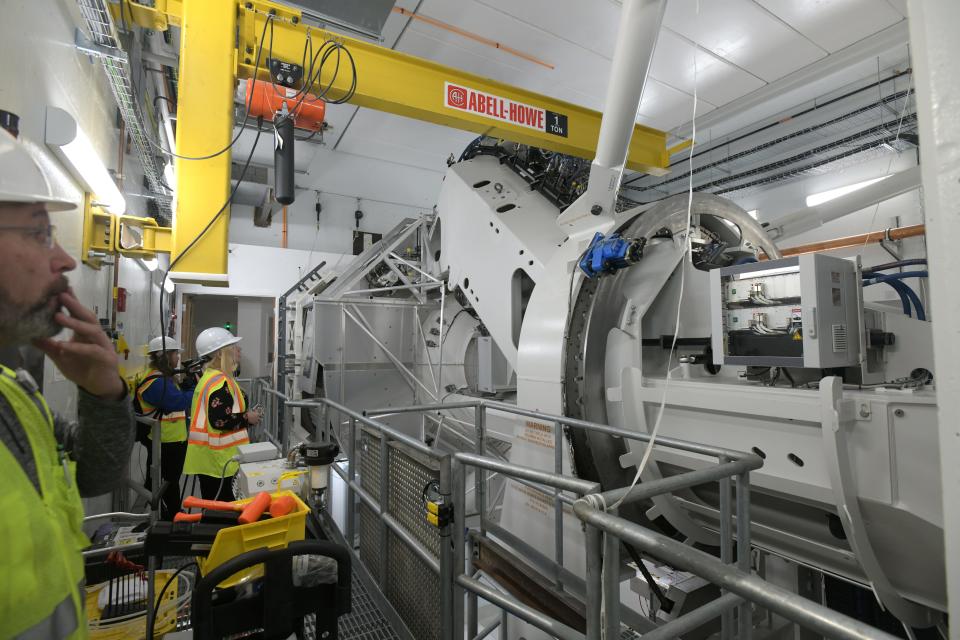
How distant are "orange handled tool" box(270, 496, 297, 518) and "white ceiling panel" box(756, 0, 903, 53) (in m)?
5.44

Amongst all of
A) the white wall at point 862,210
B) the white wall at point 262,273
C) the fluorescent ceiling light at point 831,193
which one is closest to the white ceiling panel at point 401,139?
the white wall at point 262,273

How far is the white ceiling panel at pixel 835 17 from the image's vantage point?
441cm

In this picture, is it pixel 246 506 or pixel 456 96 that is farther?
pixel 456 96

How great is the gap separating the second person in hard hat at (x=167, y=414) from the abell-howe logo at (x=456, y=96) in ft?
10.4

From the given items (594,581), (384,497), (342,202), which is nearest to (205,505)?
(384,497)

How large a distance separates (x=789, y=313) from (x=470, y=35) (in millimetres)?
4298

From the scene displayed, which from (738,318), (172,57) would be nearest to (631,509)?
(738,318)

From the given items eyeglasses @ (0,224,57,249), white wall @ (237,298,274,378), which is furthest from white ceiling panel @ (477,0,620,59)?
white wall @ (237,298,274,378)

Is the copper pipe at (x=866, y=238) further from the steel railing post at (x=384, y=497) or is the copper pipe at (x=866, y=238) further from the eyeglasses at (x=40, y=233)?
the eyeglasses at (x=40, y=233)

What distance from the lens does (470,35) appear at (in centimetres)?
505

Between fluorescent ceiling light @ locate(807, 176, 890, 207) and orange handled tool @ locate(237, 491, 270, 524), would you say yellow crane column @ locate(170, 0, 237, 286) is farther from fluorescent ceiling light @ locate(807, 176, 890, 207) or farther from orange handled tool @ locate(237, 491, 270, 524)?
fluorescent ceiling light @ locate(807, 176, 890, 207)

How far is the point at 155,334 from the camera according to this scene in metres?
7.05

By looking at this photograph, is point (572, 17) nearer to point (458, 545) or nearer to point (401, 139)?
point (401, 139)

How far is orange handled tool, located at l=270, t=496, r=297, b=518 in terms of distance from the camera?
6.84 feet
